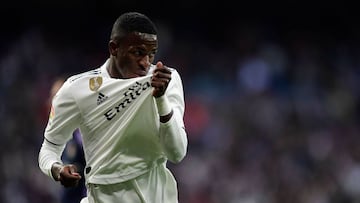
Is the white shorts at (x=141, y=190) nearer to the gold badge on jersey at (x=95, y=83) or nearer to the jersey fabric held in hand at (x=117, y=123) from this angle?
the jersey fabric held in hand at (x=117, y=123)

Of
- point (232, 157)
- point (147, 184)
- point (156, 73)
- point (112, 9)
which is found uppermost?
point (156, 73)

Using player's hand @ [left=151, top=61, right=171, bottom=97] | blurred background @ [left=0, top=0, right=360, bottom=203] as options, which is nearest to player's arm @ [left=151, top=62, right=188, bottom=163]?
player's hand @ [left=151, top=61, right=171, bottom=97]

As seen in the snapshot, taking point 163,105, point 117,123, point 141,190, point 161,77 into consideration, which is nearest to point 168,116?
point 163,105

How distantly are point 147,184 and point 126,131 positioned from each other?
0.27 m

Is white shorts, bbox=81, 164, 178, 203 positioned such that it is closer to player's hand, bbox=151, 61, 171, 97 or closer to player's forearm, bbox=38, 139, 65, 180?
player's forearm, bbox=38, 139, 65, 180

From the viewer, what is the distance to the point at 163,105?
4418 mm

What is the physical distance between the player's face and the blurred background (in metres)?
6.61

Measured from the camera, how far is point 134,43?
466 cm

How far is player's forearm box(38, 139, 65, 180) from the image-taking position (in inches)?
189


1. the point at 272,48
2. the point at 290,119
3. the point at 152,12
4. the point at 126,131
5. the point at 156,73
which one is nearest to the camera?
the point at 156,73

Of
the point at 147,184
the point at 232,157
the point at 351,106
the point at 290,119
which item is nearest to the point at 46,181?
the point at 232,157

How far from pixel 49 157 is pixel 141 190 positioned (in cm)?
48

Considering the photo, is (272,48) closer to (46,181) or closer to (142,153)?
(46,181)

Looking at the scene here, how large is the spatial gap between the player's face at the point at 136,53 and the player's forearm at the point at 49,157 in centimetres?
51
